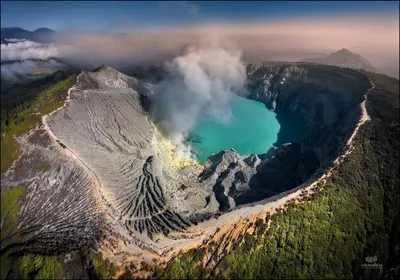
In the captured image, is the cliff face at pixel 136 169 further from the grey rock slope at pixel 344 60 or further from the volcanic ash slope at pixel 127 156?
the grey rock slope at pixel 344 60

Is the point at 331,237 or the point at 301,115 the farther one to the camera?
the point at 301,115

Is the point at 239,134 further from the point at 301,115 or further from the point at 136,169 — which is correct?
the point at 136,169

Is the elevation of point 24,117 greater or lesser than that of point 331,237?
greater

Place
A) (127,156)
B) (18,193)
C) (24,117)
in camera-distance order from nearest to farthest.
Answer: (18,193)
(24,117)
(127,156)

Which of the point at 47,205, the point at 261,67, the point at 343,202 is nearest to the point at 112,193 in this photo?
the point at 47,205

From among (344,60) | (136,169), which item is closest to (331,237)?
(136,169)

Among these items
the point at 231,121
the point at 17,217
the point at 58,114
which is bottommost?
the point at 231,121

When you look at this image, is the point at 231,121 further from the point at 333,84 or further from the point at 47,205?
the point at 47,205
